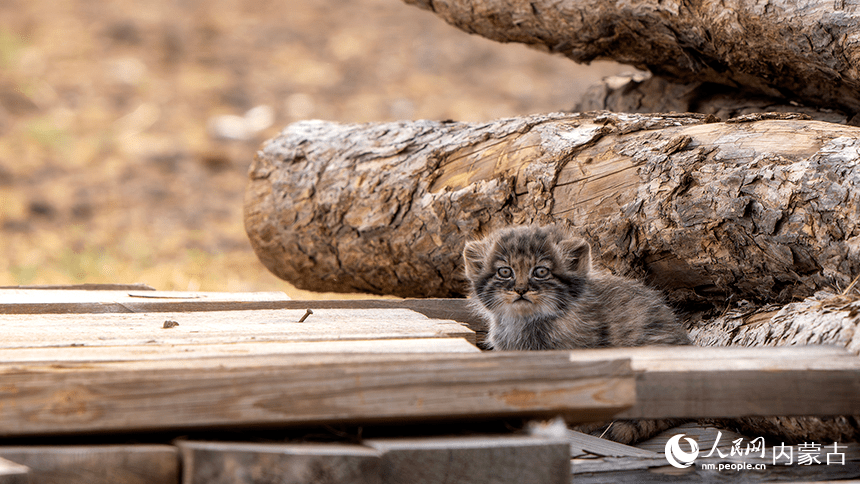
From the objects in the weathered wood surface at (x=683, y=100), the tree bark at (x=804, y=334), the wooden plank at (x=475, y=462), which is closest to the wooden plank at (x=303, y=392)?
the wooden plank at (x=475, y=462)

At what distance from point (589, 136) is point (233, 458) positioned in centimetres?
256

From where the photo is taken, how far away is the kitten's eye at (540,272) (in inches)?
127

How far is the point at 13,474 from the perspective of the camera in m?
1.55

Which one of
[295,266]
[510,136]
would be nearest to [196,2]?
[295,266]

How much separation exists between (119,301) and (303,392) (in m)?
2.13

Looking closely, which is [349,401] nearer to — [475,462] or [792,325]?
[475,462]

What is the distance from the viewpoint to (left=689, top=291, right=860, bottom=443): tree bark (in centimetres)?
239

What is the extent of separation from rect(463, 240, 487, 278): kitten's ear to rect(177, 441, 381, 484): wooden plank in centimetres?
183

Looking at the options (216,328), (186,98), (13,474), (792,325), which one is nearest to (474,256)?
(216,328)

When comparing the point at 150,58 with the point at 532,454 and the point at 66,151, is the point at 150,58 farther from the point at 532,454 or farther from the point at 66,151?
the point at 532,454

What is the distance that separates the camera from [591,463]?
2.46m

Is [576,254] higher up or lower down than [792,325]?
higher up

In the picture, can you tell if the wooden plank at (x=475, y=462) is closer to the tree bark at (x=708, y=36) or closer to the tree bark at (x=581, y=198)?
the tree bark at (x=581, y=198)

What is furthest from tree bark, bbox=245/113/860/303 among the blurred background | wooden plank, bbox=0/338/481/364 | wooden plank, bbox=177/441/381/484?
the blurred background
